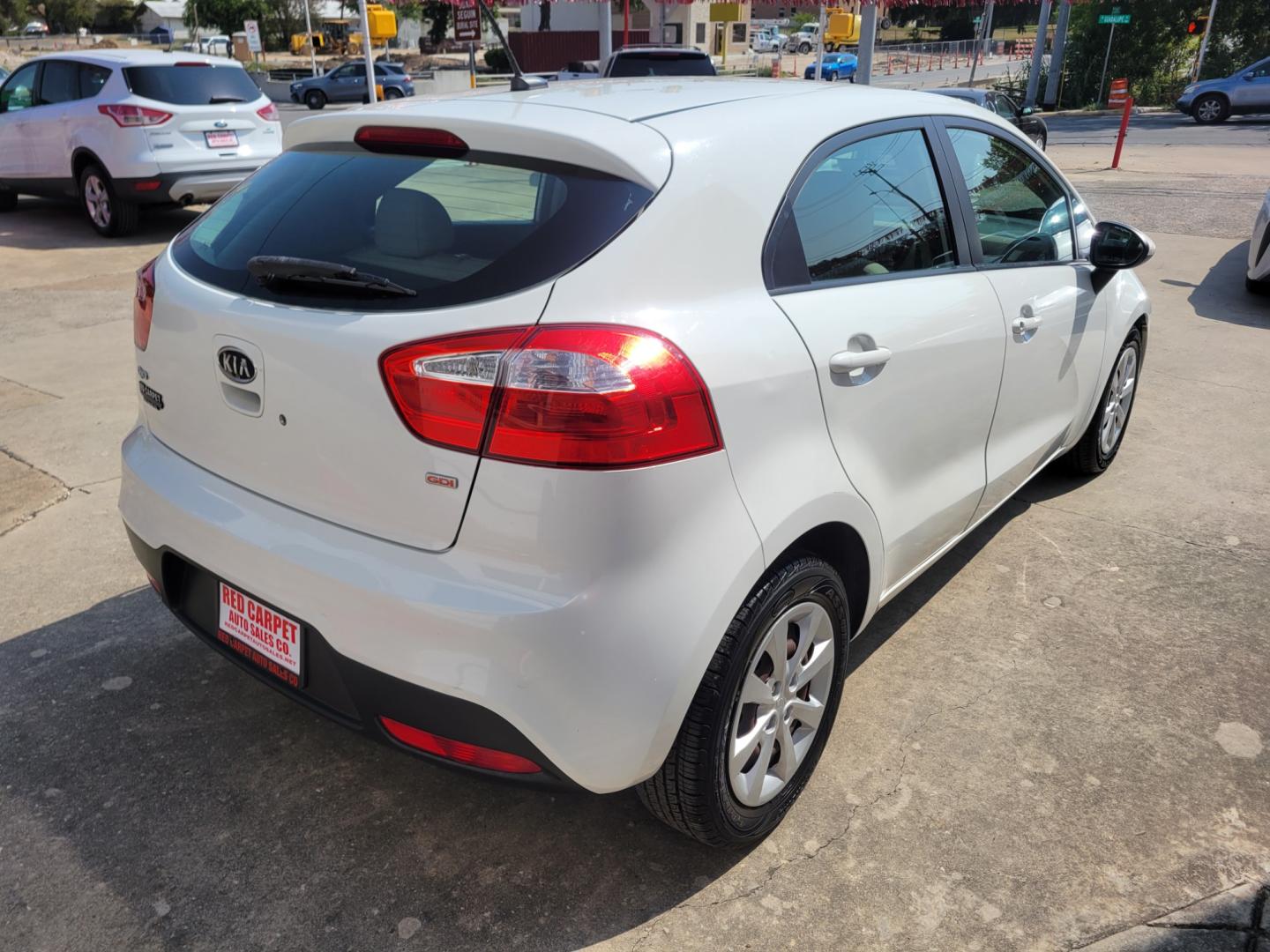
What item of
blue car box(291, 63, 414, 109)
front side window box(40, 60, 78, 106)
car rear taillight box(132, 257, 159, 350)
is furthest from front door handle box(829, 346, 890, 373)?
blue car box(291, 63, 414, 109)

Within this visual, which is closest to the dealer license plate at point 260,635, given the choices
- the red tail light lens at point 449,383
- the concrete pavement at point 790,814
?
the concrete pavement at point 790,814

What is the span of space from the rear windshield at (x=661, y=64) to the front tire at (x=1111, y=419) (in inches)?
399

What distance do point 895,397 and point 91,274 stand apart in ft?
27.3

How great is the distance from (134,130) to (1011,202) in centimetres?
902

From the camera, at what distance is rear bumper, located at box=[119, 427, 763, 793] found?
1.85 m

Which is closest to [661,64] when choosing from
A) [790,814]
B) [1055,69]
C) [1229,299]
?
[1229,299]

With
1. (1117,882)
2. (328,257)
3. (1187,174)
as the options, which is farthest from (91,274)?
(1187,174)

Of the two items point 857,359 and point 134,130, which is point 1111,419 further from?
point 134,130

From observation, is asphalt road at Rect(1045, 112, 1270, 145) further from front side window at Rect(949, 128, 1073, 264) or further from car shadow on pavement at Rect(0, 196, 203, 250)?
front side window at Rect(949, 128, 1073, 264)

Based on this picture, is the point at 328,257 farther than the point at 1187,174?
No

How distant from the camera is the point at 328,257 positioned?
7.23 feet

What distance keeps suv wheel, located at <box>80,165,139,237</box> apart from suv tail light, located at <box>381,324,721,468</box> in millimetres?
9603

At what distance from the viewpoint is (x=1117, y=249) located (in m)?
3.62

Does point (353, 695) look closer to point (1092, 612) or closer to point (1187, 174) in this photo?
point (1092, 612)
